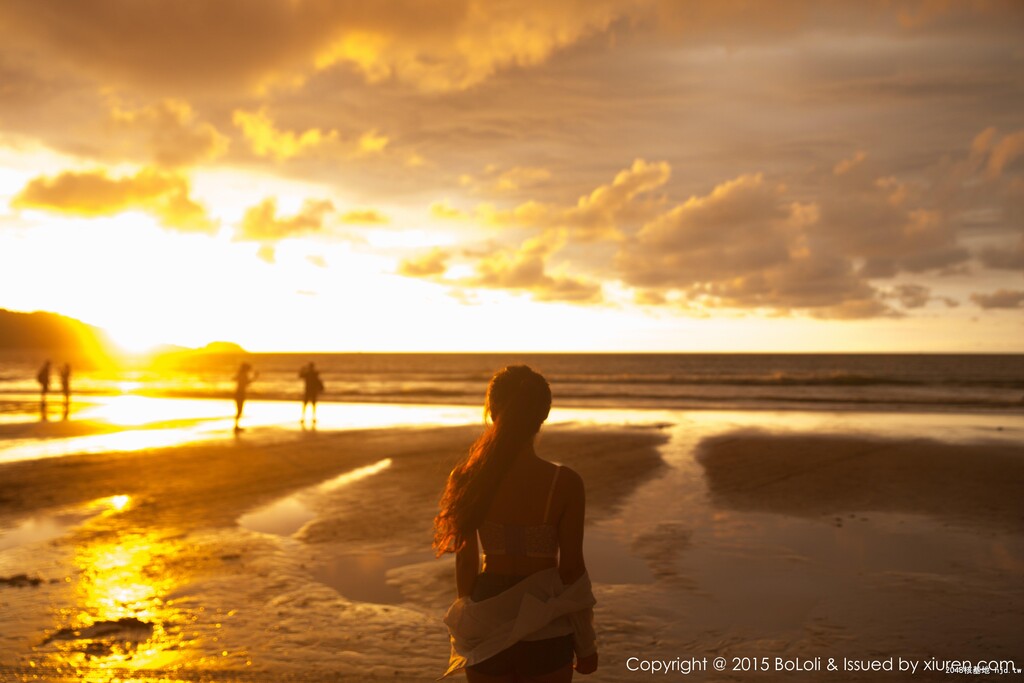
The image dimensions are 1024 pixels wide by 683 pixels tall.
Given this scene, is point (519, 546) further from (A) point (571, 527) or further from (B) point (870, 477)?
(B) point (870, 477)

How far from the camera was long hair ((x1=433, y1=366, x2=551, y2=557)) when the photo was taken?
3.26 meters

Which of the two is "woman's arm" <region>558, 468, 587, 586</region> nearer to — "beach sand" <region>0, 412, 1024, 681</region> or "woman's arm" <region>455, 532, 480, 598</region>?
"woman's arm" <region>455, 532, 480, 598</region>

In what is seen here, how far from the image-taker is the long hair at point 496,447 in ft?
10.7

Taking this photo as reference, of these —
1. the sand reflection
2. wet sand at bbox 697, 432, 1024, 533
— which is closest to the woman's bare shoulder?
the sand reflection

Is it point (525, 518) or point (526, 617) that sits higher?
point (525, 518)

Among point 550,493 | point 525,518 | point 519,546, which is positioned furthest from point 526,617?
point 550,493

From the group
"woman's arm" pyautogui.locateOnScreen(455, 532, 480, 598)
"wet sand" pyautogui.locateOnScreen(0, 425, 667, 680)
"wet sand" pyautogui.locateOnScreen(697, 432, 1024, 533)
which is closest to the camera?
"woman's arm" pyautogui.locateOnScreen(455, 532, 480, 598)

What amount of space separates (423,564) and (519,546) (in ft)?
19.0

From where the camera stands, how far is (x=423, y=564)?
8.73 meters

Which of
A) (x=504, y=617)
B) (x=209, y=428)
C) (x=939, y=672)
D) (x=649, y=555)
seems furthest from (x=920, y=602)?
(x=209, y=428)

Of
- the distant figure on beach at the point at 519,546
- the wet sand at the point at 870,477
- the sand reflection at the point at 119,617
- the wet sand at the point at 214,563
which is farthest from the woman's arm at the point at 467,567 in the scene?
the wet sand at the point at 870,477

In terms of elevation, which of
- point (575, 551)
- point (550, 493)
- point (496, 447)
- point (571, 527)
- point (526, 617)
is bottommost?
point (526, 617)

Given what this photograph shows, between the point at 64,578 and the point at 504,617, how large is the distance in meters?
6.79

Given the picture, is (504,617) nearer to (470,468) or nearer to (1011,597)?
(470,468)
